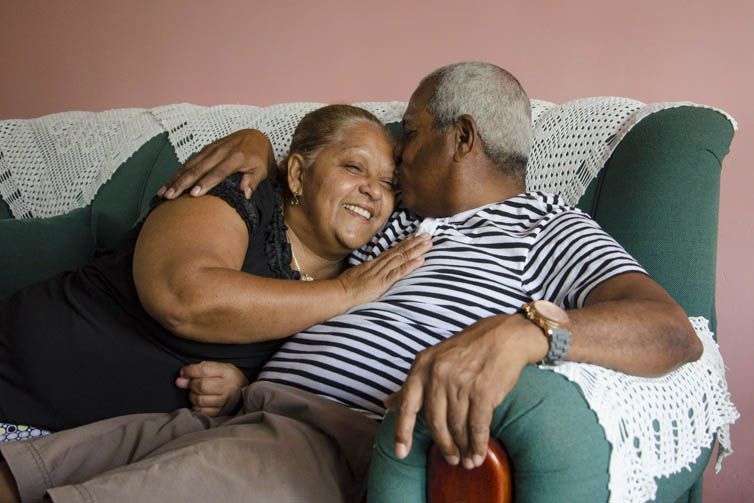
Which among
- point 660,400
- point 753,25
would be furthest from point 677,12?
point 660,400

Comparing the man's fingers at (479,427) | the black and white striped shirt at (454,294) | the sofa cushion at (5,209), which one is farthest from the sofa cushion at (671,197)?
the sofa cushion at (5,209)

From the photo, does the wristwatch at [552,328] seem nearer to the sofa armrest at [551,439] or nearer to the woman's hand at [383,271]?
the sofa armrest at [551,439]

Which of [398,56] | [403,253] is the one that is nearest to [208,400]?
[403,253]

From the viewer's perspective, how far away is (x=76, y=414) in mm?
1479

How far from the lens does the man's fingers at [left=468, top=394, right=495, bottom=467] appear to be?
0.92 meters

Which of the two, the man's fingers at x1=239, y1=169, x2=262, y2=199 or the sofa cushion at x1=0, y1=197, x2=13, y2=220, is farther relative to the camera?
the sofa cushion at x1=0, y1=197, x2=13, y2=220

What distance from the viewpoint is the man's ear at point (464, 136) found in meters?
1.60

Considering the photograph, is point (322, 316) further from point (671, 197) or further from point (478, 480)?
point (671, 197)

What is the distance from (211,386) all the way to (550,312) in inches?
26.5

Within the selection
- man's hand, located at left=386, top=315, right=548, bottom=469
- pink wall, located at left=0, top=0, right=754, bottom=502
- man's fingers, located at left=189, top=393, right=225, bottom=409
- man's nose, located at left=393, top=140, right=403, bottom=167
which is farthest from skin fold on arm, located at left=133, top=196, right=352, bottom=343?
pink wall, located at left=0, top=0, right=754, bottom=502

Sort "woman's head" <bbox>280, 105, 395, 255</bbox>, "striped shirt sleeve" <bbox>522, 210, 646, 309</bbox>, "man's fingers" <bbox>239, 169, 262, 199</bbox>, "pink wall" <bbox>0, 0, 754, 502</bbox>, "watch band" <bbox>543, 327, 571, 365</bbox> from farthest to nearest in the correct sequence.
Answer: "pink wall" <bbox>0, 0, 754, 502</bbox> < "woman's head" <bbox>280, 105, 395, 255</bbox> < "man's fingers" <bbox>239, 169, 262, 199</bbox> < "striped shirt sleeve" <bbox>522, 210, 646, 309</bbox> < "watch band" <bbox>543, 327, 571, 365</bbox>

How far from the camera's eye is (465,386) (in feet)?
3.10

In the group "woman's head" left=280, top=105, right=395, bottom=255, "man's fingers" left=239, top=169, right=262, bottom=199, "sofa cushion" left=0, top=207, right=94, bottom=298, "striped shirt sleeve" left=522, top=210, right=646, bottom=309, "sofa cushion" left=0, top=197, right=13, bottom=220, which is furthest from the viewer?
"sofa cushion" left=0, top=197, right=13, bottom=220

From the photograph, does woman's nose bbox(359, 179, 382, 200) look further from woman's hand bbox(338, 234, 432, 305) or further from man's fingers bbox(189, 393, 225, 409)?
man's fingers bbox(189, 393, 225, 409)
